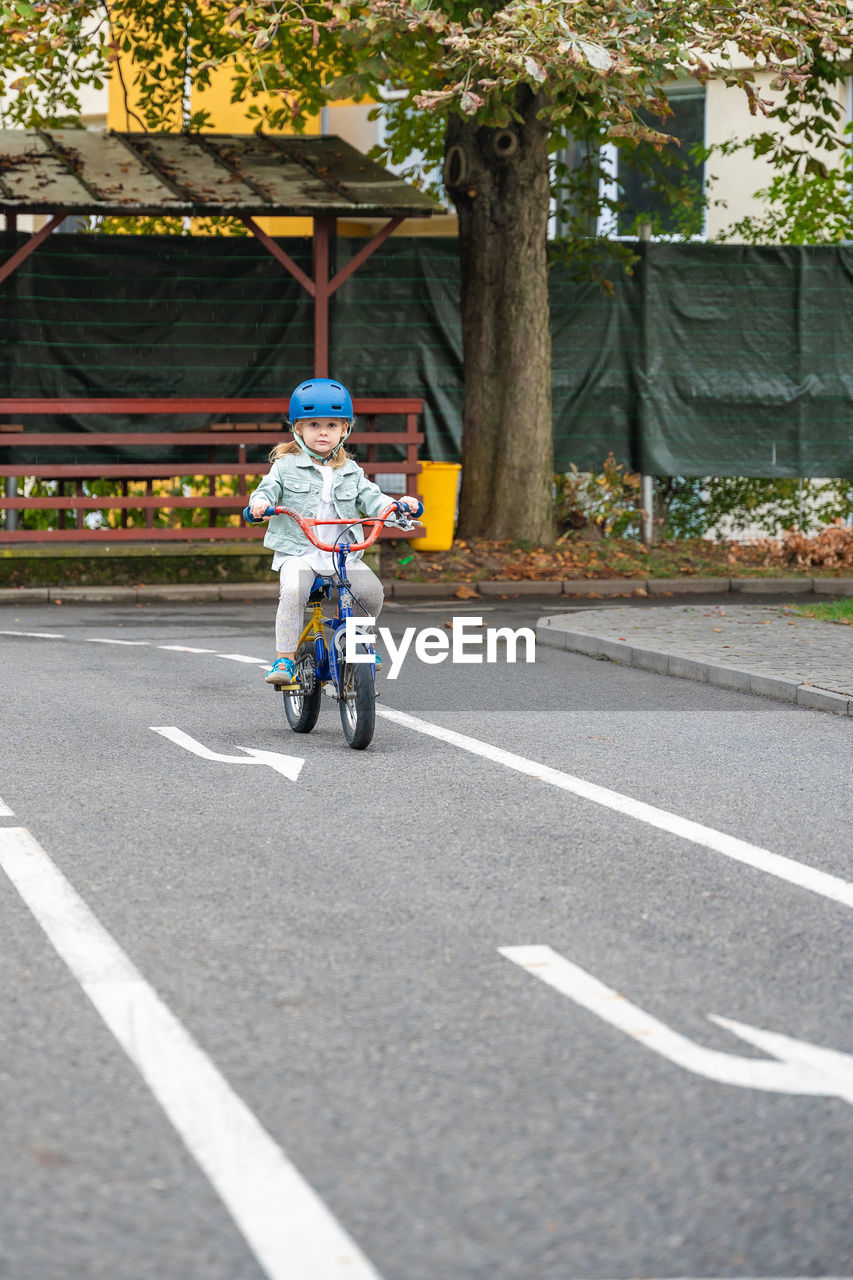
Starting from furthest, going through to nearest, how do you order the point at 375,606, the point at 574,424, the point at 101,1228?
1. the point at 574,424
2. the point at 375,606
3. the point at 101,1228

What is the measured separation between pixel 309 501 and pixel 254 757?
49.9 inches

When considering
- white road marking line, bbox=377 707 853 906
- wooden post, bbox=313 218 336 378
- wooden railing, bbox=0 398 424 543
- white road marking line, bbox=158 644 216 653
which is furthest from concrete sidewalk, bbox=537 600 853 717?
wooden post, bbox=313 218 336 378

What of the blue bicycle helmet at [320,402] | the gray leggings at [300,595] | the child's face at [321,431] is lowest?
the gray leggings at [300,595]

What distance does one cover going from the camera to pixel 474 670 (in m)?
11.7

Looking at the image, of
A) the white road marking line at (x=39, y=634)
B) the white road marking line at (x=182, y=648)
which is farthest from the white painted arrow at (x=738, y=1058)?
the white road marking line at (x=39, y=634)

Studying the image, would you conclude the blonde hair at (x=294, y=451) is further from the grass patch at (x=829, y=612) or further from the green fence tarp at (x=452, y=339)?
the green fence tarp at (x=452, y=339)

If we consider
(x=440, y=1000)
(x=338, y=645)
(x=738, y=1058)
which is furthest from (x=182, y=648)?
(x=738, y=1058)

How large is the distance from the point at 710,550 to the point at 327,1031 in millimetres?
15727

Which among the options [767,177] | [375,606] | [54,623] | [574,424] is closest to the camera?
[375,606]

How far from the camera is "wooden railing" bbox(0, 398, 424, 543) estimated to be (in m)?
17.5

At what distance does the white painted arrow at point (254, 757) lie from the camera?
7938 millimetres

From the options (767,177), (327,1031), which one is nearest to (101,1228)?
(327,1031)

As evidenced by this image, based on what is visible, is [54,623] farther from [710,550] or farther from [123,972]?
[123,972]

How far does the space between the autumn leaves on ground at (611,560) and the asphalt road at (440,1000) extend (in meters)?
8.64
